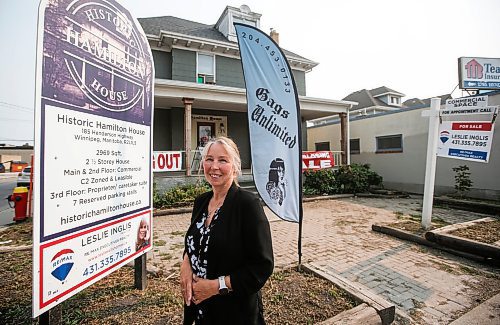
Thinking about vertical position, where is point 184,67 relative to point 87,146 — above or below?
above

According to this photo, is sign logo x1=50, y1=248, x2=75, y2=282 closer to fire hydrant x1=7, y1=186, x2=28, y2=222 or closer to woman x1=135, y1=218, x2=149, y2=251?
woman x1=135, y1=218, x2=149, y2=251

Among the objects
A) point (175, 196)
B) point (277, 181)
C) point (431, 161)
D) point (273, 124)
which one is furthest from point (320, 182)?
point (273, 124)

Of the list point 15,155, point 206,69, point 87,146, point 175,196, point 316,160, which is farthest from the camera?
point 15,155

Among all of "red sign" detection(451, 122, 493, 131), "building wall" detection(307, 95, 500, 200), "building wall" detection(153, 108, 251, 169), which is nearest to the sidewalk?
"red sign" detection(451, 122, 493, 131)

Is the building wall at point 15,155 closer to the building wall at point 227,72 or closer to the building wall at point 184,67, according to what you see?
the building wall at point 184,67

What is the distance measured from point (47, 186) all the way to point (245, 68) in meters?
2.75

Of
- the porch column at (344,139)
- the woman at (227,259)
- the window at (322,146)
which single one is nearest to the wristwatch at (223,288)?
the woman at (227,259)

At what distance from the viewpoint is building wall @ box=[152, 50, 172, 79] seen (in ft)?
42.8

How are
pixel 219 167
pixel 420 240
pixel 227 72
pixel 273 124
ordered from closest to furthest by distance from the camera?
1. pixel 219 167
2. pixel 273 124
3. pixel 420 240
4. pixel 227 72

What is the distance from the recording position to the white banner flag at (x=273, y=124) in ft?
11.4

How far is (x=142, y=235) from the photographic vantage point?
2.88m

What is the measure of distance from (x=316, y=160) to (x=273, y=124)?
8118 mm

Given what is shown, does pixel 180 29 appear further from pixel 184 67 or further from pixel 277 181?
pixel 277 181

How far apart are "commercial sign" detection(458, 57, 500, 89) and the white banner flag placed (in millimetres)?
13649
